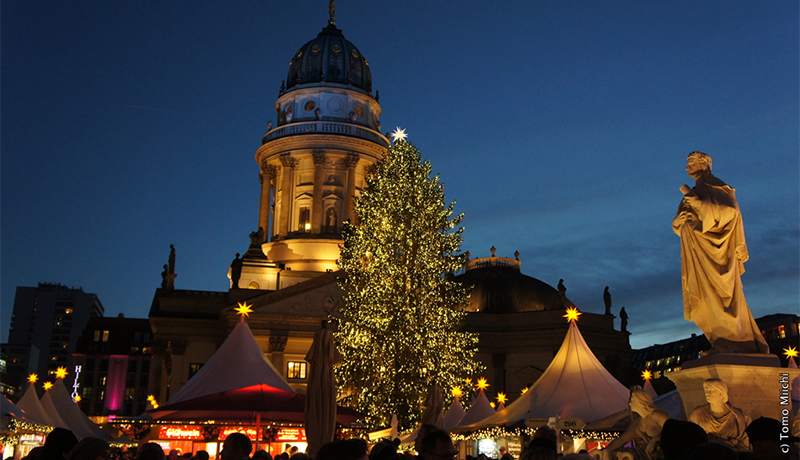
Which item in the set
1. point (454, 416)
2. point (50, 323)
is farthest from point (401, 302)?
point (50, 323)

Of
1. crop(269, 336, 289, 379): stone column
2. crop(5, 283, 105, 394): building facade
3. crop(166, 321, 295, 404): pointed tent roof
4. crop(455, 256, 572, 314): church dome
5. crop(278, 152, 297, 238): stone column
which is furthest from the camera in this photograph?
crop(5, 283, 105, 394): building facade

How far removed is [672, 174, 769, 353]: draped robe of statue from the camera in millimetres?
9258

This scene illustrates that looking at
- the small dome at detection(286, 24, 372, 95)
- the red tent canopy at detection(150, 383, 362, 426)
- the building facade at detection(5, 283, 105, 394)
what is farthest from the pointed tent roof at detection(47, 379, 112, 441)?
the building facade at detection(5, 283, 105, 394)

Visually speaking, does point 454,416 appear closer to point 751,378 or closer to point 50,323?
point 751,378

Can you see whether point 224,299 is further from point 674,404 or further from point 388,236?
point 674,404

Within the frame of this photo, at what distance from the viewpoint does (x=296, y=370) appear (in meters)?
54.9

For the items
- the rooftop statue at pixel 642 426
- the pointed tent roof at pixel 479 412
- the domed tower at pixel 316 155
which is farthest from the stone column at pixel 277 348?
the rooftop statue at pixel 642 426

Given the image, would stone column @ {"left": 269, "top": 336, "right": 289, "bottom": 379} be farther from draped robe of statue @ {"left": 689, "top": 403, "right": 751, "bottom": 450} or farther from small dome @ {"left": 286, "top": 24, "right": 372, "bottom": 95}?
draped robe of statue @ {"left": 689, "top": 403, "right": 751, "bottom": 450}

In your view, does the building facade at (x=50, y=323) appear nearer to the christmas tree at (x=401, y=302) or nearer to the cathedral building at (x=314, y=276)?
the cathedral building at (x=314, y=276)

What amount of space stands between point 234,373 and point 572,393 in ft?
27.3

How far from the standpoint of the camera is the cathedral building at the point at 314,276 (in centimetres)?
5391

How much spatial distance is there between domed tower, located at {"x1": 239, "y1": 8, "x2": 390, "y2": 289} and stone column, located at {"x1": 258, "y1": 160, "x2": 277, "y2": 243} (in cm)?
9

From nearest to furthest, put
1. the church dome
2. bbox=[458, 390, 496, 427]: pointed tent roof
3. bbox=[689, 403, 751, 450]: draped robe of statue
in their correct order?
bbox=[689, 403, 751, 450]: draped robe of statue, bbox=[458, 390, 496, 427]: pointed tent roof, the church dome

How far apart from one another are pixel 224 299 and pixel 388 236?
95.6 ft
